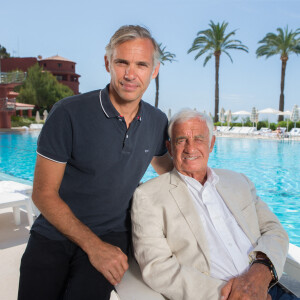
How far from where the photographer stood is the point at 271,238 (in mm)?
1844

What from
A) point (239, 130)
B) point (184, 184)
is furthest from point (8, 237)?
point (239, 130)

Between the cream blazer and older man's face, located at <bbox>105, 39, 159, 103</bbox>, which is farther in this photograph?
older man's face, located at <bbox>105, 39, 159, 103</bbox>

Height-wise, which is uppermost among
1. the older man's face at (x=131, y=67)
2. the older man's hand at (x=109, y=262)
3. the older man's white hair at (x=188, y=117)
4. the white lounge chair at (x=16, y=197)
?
the older man's face at (x=131, y=67)

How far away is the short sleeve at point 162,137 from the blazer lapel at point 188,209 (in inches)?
12.2

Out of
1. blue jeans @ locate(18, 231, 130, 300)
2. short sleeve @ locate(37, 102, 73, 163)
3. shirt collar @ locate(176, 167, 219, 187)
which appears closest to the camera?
blue jeans @ locate(18, 231, 130, 300)

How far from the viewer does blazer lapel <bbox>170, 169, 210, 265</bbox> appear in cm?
170

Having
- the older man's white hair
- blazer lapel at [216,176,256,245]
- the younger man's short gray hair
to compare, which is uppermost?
the younger man's short gray hair

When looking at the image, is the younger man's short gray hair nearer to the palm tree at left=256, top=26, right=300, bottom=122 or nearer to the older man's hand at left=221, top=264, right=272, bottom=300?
the older man's hand at left=221, top=264, right=272, bottom=300

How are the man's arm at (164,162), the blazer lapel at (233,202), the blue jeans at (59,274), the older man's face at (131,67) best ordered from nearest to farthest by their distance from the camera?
the blue jeans at (59,274) < the older man's face at (131,67) < the blazer lapel at (233,202) < the man's arm at (164,162)

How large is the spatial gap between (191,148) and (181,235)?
57cm

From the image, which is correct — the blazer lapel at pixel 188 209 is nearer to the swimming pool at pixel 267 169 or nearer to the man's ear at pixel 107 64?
the man's ear at pixel 107 64

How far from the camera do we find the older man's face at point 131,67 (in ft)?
5.71

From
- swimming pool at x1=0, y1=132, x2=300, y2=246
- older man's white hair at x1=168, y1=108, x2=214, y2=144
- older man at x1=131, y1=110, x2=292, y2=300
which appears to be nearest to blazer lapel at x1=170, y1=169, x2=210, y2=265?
older man at x1=131, y1=110, x2=292, y2=300

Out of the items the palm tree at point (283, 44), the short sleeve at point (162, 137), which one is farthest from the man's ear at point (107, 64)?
the palm tree at point (283, 44)
